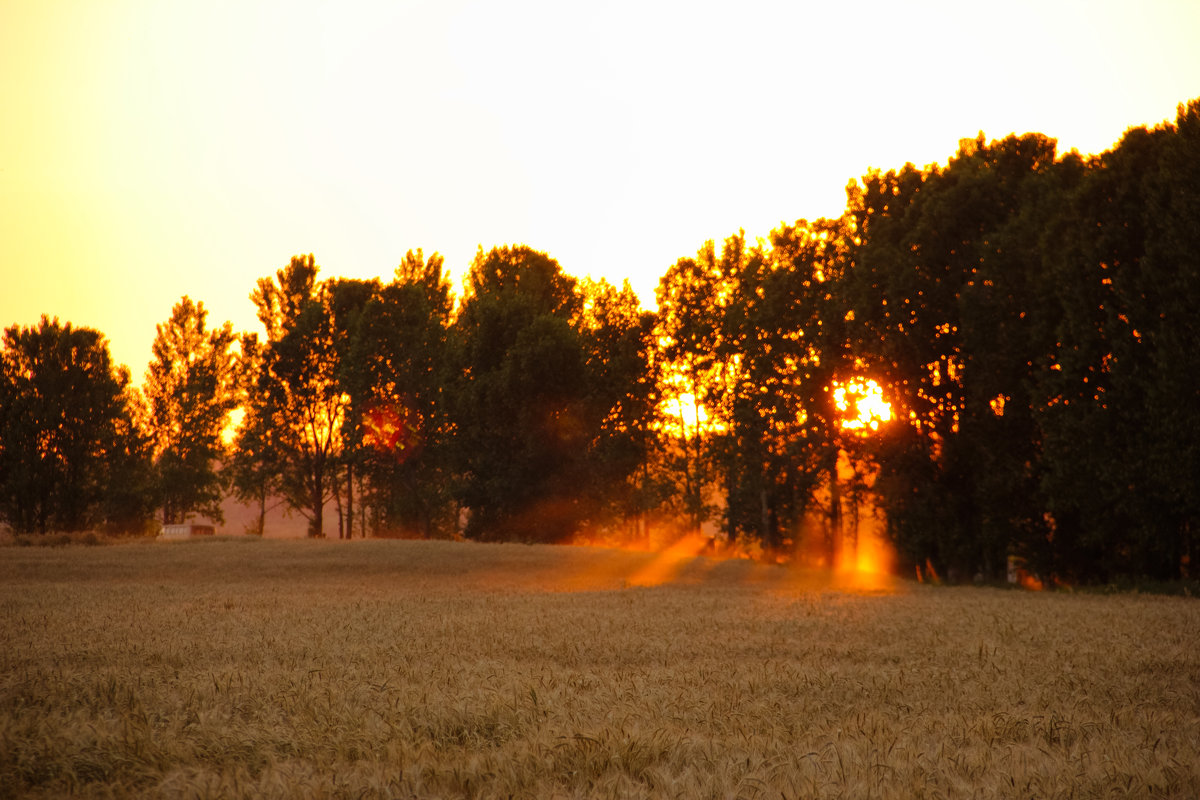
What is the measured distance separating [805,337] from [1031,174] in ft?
42.9

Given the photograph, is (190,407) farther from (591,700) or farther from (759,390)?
(591,700)

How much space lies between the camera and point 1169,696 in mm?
9336

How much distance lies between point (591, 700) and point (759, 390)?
4158 centimetres

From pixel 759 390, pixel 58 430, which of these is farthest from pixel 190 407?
pixel 759 390

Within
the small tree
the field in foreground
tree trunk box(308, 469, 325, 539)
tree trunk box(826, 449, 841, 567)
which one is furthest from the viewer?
tree trunk box(308, 469, 325, 539)

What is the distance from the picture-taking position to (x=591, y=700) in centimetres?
876

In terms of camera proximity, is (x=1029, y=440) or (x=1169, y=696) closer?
(x=1169, y=696)

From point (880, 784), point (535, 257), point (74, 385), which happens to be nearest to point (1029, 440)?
point (880, 784)

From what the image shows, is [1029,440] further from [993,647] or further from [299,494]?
[299,494]

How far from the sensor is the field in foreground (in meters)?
5.96

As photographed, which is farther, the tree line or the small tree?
the small tree

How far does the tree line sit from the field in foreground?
1094 cm

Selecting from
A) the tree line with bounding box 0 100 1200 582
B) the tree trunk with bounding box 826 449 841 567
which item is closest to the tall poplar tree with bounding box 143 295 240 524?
the tree line with bounding box 0 100 1200 582

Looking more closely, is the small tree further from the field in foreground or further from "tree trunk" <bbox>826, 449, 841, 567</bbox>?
the field in foreground
